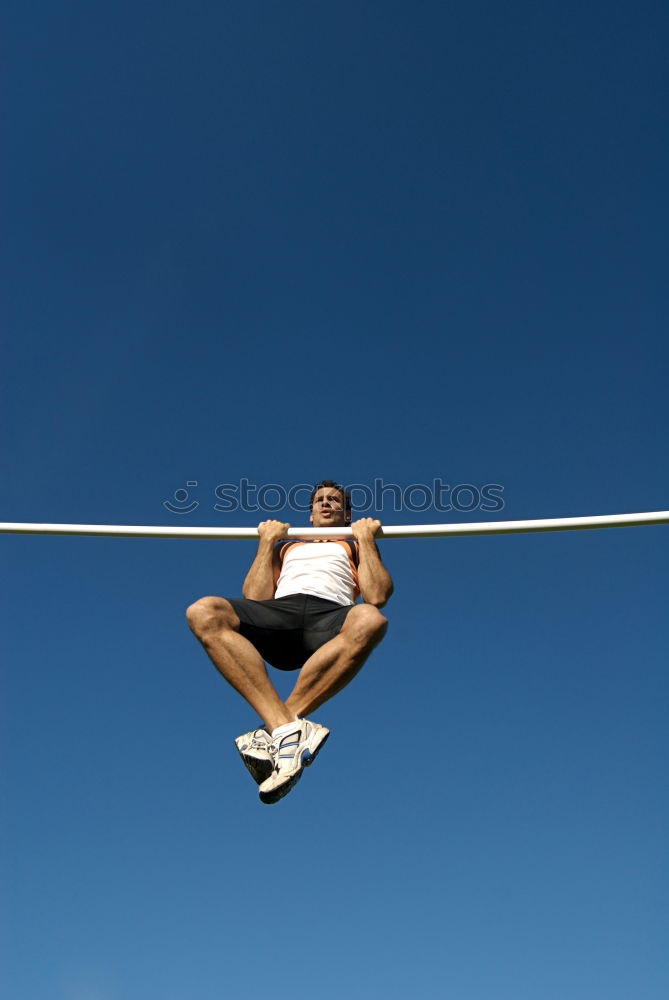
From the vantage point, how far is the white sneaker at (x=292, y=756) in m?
3.94

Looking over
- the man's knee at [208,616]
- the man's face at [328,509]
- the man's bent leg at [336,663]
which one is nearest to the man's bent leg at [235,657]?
the man's knee at [208,616]

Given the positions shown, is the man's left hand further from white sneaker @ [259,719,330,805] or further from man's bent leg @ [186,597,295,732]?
white sneaker @ [259,719,330,805]

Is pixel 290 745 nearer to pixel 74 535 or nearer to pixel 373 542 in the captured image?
pixel 373 542

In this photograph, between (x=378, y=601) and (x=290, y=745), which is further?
(x=378, y=601)

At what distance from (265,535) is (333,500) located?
692 millimetres

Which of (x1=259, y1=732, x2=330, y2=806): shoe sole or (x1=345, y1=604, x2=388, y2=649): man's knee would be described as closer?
(x1=259, y1=732, x2=330, y2=806): shoe sole

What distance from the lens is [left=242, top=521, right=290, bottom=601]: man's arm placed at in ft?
17.8

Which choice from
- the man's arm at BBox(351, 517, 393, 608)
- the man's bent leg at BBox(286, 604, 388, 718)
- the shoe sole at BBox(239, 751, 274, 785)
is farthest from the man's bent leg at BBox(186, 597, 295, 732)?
the man's arm at BBox(351, 517, 393, 608)

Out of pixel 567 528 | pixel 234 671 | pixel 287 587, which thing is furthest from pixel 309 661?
pixel 567 528

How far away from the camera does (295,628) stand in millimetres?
4922

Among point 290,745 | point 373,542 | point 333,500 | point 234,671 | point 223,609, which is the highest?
point 333,500

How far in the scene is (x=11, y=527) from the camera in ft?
19.4

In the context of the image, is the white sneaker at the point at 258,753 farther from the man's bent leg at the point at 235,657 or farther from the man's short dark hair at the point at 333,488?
the man's short dark hair at the point at 333,488

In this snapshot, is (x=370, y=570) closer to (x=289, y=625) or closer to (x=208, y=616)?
(x=289, y=625)
